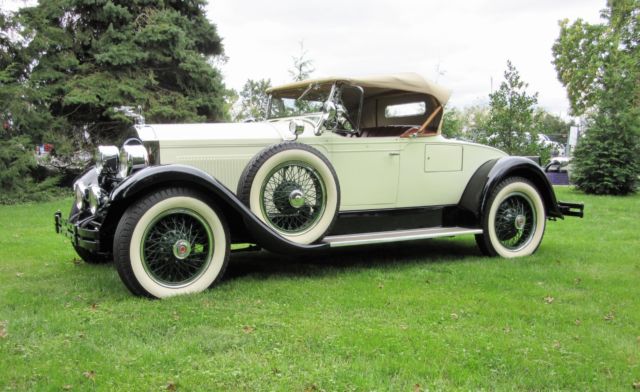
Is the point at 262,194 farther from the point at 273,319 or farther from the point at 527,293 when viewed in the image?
the point at 527,293

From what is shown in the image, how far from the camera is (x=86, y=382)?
2.68 m

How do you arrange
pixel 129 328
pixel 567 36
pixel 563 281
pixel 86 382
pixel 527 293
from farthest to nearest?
1. pixel 567 36
2. pixel 563 281
3. pixel 527 293
4. pixel 129 328
5. pixel 86 382

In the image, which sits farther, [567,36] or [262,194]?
[567,36]

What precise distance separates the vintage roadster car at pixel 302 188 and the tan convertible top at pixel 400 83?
1 cm

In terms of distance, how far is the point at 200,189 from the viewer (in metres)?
4.24

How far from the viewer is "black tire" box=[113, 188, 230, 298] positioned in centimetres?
395

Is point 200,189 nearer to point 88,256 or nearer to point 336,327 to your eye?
point 336,327

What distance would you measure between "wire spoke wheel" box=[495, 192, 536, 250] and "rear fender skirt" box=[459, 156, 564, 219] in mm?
253

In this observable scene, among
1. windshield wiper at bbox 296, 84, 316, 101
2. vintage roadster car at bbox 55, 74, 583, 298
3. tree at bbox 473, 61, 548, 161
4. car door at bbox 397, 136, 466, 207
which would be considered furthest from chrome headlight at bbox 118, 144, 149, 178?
tree at bbox 473, 61, 548, 161

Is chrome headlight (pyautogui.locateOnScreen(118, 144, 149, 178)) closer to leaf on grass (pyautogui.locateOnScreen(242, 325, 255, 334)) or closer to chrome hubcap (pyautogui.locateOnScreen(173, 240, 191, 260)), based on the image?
chrome hubcap (pyautogui.locateOnScreen(173, 240, 191, 260))

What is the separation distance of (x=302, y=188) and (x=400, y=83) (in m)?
1.57

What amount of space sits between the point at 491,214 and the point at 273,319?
3.02 m

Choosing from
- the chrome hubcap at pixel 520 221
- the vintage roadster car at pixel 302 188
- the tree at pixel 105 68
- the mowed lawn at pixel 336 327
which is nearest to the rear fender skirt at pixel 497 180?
the vintage roadster car at pixel 302 188

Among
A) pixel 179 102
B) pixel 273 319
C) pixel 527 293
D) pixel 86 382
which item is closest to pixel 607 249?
pixel 527 293
